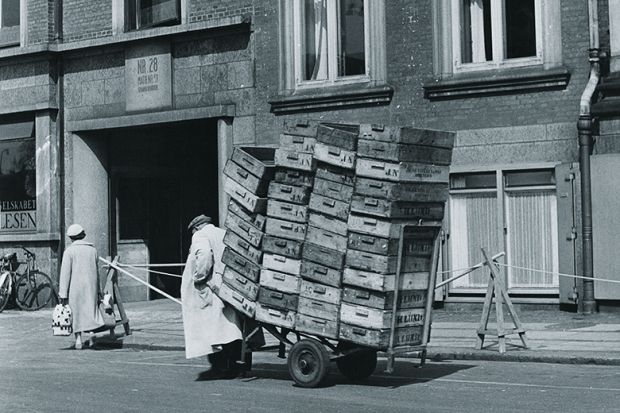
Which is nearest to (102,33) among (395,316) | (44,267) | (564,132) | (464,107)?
(44,267)

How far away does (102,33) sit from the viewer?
22938 millimetres

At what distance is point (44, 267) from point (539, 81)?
413 inches

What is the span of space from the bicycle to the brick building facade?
0.67m

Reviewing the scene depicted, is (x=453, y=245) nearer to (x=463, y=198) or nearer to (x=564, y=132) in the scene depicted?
(x=463, y=198)

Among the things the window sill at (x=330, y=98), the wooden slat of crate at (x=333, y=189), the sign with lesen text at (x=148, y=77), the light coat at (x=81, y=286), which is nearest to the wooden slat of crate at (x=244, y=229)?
the wooden slat of crate at (x=333, y=189)

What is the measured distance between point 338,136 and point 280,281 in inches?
60.3

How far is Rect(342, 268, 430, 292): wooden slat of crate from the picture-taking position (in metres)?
10.8

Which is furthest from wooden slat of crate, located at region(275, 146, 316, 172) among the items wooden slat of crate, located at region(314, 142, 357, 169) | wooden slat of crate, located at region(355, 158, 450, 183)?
wooden slat of crate, located at region(355, 158, 450, 183)

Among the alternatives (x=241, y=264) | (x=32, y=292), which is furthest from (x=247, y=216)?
(x=32, y=292)

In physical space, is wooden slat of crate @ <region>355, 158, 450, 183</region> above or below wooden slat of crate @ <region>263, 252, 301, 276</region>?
above

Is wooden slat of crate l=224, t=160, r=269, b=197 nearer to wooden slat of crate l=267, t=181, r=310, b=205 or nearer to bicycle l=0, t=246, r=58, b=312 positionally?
wooden slat of crate l=267, t=181, r=310, b=205

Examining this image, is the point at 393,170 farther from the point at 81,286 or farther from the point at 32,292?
the point at 32,292

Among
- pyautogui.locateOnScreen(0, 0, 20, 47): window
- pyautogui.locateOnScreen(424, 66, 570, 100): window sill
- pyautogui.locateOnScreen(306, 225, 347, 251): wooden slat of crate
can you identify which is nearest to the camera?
pyautogui.locateOnScreen(306, 225, 347, 251): wooden slat of crate

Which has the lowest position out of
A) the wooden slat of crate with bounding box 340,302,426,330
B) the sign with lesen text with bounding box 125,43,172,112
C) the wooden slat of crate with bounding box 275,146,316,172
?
the wooden slat of crate with bounding box 340,302,426,330
